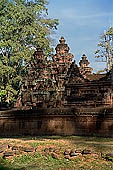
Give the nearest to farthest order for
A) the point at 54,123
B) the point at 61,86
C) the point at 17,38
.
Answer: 1. the point at 54,123
2. the point at 61,86
3. the point at 17,38

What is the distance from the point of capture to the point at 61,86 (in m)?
14.9

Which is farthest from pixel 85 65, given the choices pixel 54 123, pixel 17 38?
pixel 54 123

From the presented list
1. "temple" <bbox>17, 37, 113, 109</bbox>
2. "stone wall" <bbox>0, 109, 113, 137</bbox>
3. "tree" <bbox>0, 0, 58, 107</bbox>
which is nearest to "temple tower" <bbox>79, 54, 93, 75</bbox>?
"tree" <bbox>0, 0, 58, 107</bbox>

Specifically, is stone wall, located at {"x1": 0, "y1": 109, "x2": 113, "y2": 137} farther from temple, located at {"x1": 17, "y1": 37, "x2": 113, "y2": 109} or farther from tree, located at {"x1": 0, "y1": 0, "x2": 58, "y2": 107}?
tree, located at {"x1": 0, "y1": 0, "x2": 58, "y2": 107}

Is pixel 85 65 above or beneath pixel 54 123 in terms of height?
above

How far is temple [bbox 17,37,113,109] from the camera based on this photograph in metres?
12.5

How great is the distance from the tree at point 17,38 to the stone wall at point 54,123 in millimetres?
12434

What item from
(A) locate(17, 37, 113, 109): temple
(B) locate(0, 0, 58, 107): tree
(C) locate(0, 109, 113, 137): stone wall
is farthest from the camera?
(B) locate(0, 0, 58, 107): tree

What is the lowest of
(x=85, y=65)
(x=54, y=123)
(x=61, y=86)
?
(x=54, y=123)

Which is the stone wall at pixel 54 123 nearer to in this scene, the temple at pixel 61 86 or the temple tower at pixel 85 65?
the temple at pixel 61 86

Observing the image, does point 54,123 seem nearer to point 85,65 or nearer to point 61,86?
point 61,86

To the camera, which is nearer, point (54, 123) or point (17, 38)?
point (54, 123)

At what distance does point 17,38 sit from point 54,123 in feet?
56.7

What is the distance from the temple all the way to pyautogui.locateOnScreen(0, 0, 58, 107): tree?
669 cm
